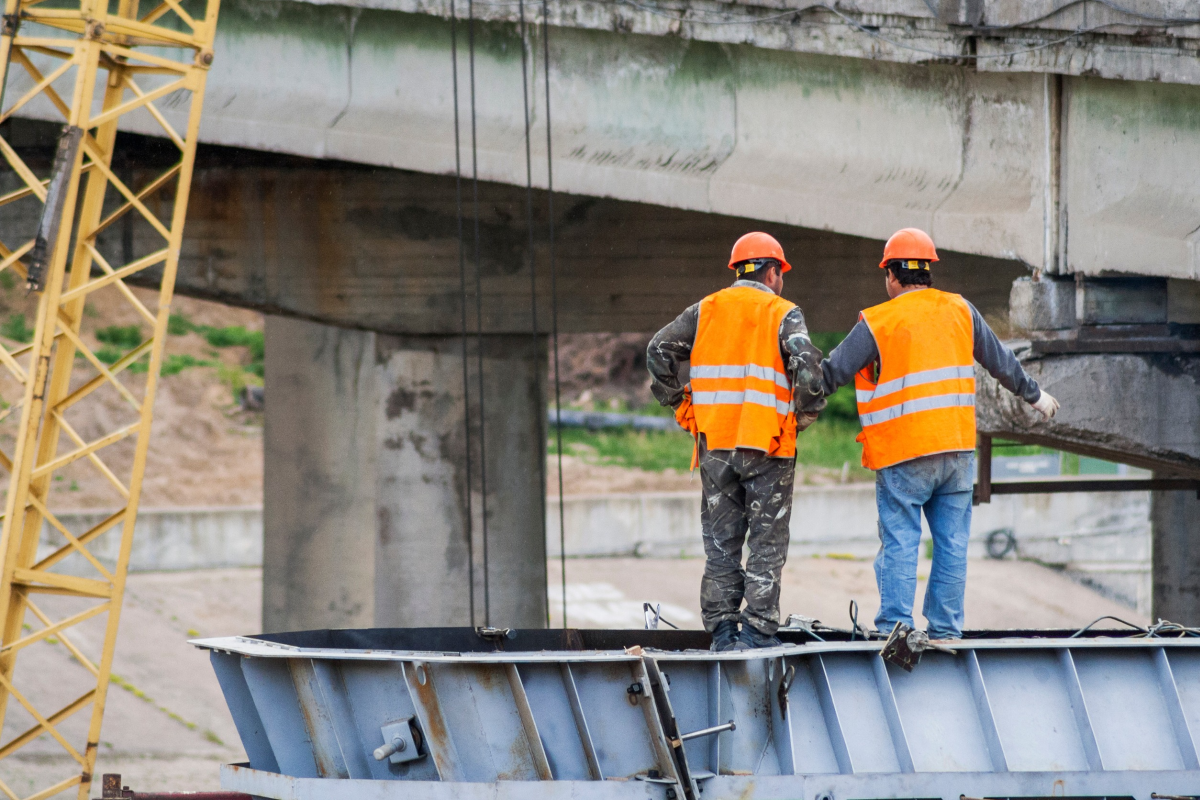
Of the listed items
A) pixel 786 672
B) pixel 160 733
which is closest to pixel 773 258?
pixel 786 672

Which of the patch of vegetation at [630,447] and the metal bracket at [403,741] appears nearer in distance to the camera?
the metal bracket at [403,741]

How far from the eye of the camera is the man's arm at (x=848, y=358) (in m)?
6.88

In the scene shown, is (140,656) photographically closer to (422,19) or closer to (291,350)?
(291,350)

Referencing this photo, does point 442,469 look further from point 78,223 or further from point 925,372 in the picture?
point 925,372

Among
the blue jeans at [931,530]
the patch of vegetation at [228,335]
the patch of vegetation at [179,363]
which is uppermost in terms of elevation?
the patch of vegetation at [228,335]

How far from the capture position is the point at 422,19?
11445mm

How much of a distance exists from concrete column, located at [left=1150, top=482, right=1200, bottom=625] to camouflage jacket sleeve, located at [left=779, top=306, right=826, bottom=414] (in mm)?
14374

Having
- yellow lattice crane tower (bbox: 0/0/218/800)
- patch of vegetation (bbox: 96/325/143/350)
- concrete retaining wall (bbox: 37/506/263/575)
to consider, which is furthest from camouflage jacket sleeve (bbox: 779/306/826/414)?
patch of vegetation (bbox: 96/325/143/350)

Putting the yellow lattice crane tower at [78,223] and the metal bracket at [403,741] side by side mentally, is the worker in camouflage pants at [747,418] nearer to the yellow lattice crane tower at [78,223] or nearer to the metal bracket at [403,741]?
the metal bracket at [403,741]

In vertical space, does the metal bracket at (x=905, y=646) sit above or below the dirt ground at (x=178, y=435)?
below

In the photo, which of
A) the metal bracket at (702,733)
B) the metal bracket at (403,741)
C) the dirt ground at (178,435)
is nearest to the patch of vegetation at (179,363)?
the dirt ground at (178,435)

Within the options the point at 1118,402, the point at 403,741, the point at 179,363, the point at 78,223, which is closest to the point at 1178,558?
the point at 1118,402

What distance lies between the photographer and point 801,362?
6.81 meters

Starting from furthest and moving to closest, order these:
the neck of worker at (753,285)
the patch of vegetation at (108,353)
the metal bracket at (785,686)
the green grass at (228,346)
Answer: the green grass at (228,346), the patch of vegetation at (108,353), the neck of worker at (753,285), the metal bracket at (785,686)
